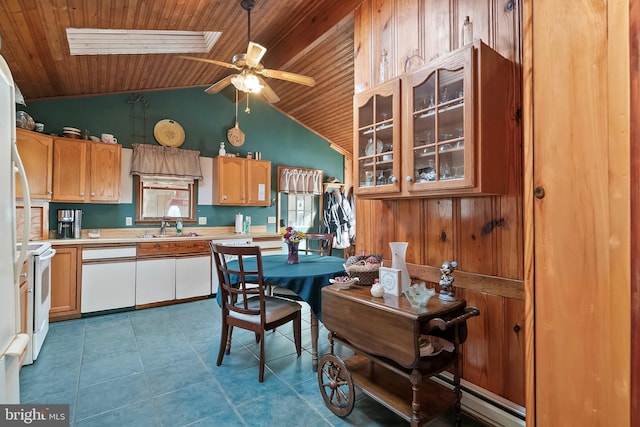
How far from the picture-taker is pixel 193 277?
14.1 feet

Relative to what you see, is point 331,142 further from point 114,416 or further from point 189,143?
point 114,416

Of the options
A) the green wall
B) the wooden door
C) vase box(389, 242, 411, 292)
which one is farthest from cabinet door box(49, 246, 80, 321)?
the wooden door

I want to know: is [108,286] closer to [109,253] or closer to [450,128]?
[109,253]

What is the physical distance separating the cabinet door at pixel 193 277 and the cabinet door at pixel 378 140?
2.97 metres

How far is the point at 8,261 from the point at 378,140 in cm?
196

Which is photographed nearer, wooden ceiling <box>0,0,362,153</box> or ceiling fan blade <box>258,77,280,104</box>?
wooden ceiling <box>0,0,362,153</box>

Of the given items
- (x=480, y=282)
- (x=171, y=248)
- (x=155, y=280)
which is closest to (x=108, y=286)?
(x=155, y=280)

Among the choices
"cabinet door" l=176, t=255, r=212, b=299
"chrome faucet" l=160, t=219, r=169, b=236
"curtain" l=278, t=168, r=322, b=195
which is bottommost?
"cabinet door" l=176, t=255, r=212, b=299

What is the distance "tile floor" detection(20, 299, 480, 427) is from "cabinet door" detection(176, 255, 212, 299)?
879mm

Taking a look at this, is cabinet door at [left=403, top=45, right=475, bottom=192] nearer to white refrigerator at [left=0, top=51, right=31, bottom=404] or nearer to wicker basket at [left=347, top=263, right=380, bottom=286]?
wicker basket at [left=347, top=263, right=380, bottom=286]

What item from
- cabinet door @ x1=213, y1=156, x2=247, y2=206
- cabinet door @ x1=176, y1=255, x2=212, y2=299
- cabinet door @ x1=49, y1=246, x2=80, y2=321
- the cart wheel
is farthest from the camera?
cabinet door @ x1=213, y1=156, x2=247, y2=206

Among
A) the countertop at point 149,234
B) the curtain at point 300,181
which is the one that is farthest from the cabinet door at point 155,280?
the curtain at point 300,181

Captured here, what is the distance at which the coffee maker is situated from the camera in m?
3.76

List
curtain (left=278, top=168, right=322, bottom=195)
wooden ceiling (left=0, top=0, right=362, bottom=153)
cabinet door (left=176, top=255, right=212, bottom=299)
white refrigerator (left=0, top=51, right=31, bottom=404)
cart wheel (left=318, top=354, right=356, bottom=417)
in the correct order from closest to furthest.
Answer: white refrigerator (left=0, top=51, right=31, bottom=404) → cart wheel (left=318, top=354, right=356, bottom=417) → wooden ceiling (left=0, top=0, right=362, bottom=153) → cabinet door (left=176, top=255, right=212, bottom=299) → curtain (left=278, top=168, right=322, bottom=195)
